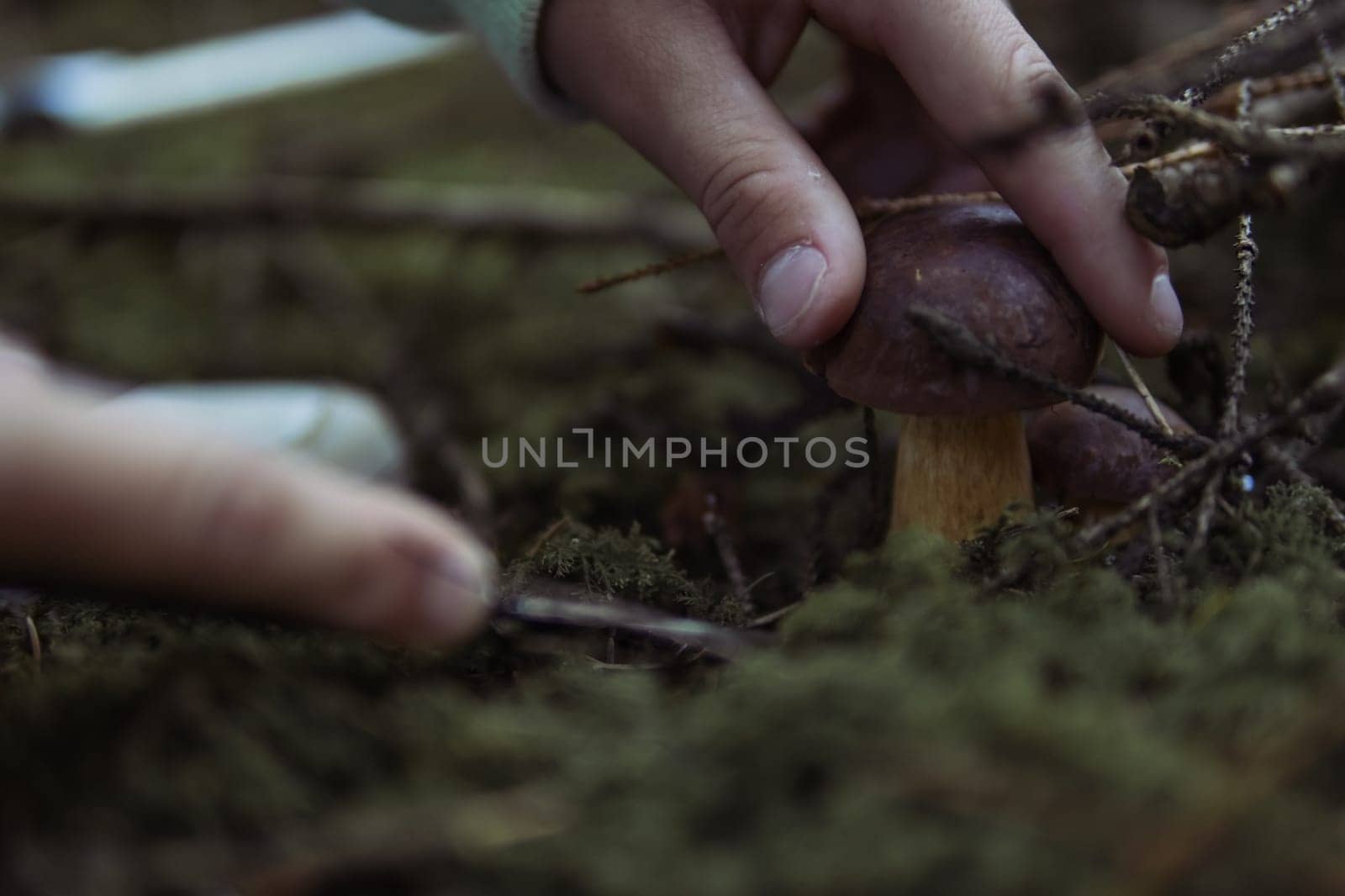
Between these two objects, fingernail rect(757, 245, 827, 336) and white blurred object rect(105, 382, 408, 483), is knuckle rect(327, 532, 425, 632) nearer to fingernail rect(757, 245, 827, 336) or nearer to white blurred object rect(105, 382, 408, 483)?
fingernail rect(757, 245, 827, 336)

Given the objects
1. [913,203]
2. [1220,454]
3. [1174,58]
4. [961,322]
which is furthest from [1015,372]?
[1174,58]

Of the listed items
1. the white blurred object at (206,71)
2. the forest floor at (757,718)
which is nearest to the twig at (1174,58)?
the forest floor at (757,718)

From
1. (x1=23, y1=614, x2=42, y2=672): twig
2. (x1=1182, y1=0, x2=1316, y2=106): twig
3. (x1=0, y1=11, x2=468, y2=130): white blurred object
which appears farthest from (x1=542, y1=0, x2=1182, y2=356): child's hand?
(x1=0, y1=11, x2=468, y2=130): white blurred object

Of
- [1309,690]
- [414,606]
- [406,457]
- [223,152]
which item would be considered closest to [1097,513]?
[1309,690]

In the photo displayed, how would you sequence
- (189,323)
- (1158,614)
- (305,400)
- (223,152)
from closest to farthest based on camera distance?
(1158,614)
(305,400)
(189,323)
(223,152)

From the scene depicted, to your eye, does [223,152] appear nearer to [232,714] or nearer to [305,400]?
[305,400]

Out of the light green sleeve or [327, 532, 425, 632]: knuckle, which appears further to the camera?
the light green sleeve

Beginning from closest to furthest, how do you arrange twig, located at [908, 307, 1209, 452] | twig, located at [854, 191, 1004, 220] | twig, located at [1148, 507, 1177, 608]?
twig, located at [1148, 507, 1177, 608] → twig, located at [908, 307, 1209, 452] → twig, located at [854, 191, 1004, 220]
